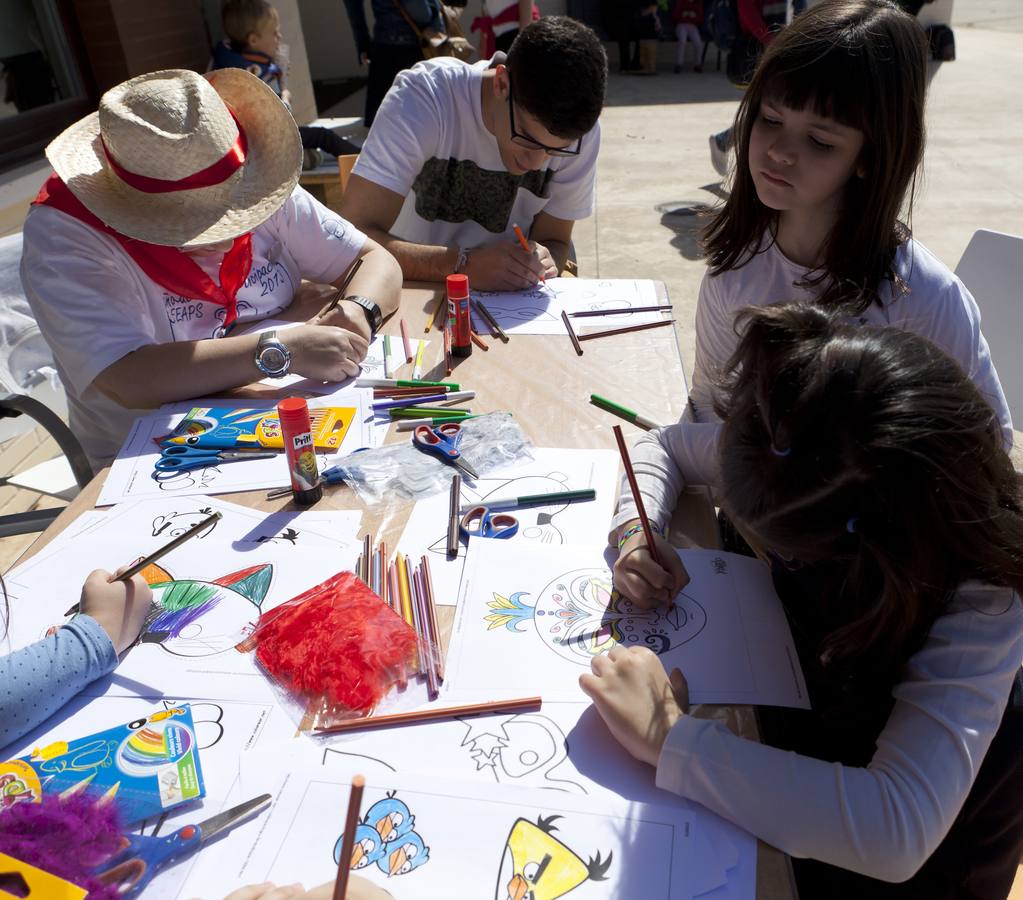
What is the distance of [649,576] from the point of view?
1.14 meters

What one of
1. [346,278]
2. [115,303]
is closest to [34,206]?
[115,303]

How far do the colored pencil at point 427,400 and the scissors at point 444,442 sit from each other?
0.39 feet

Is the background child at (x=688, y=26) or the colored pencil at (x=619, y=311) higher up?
the colored pencil at (x=619, y=311)

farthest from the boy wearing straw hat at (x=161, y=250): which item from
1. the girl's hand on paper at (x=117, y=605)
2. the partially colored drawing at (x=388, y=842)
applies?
the partially colored drawing at (x=388, y=842)

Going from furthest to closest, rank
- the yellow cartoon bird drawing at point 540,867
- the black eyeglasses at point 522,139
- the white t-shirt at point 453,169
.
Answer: the white t-shirt at point 453,169 < the black eyeglasses at point 522,139 < the yellow cartoon bird drawing at point 540,867

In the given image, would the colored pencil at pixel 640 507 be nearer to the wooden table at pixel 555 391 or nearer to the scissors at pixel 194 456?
the wooden table at pixel 555 391

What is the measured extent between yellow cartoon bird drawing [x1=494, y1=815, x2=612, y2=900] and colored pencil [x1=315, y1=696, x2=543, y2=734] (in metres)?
0.16

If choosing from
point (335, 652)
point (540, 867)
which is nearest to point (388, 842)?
point (540, 867)

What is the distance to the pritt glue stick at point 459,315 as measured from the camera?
1853 mm

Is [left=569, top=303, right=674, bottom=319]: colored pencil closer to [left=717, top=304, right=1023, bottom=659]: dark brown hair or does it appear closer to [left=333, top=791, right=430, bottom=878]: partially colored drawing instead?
[left=717, top=304, right=1023, bottom=659]: dark brown hair

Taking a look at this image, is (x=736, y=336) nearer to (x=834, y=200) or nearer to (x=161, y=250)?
(x=834, y=200)

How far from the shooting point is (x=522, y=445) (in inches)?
60.9

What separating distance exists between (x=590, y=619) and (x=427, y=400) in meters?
0.74

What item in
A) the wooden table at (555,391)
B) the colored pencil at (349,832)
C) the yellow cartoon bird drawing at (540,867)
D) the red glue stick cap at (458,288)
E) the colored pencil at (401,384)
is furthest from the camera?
the red glue stick cap at (458,288)
